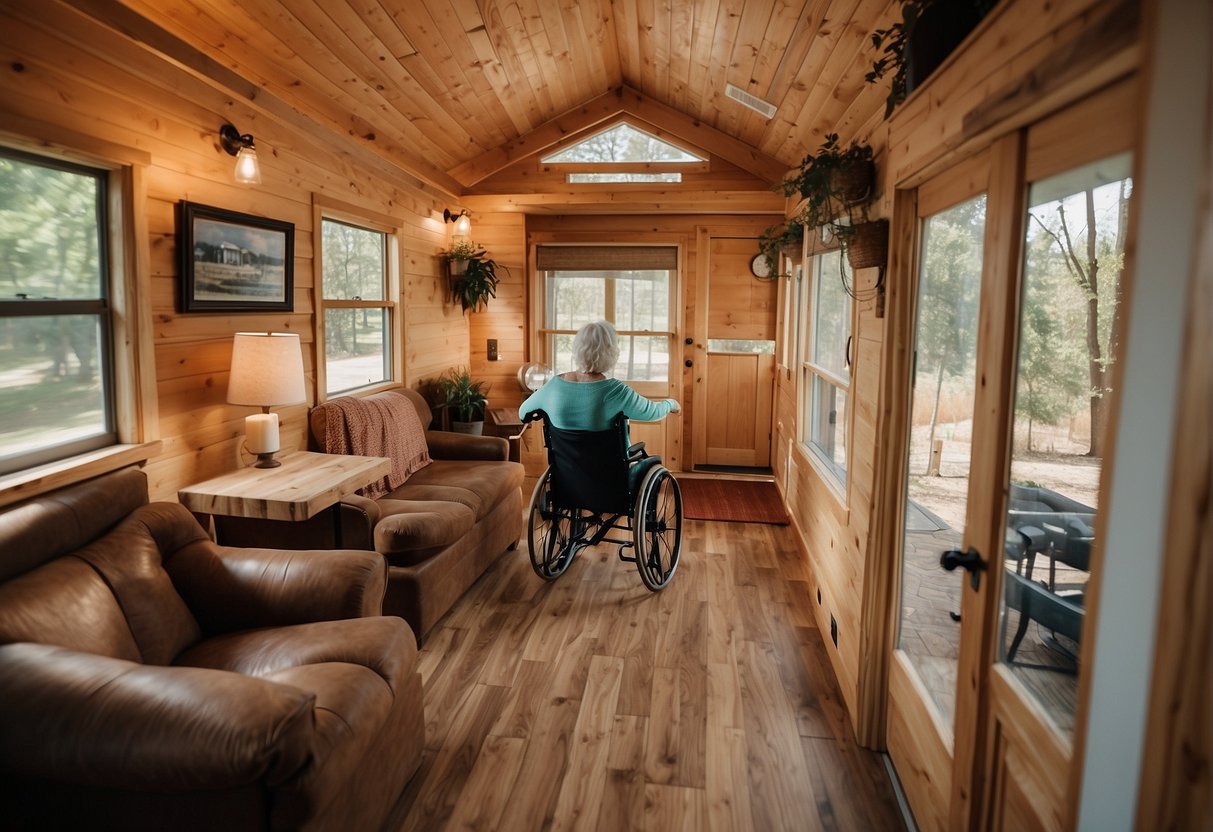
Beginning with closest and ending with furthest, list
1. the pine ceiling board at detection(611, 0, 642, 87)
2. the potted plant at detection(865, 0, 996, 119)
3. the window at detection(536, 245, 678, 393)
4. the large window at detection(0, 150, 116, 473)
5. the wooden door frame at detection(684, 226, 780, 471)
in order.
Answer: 1. the potted plant at detection(865, 0, 996, 119)
2. the large window at detection(0, 150, 116, 473)
3. the pine ceiling board at detection(611, 0, 642, 87)
4. the wooden door frame at detection(684, 226, 780, 471)
5. the window at detection(536, 245, 678, 393)

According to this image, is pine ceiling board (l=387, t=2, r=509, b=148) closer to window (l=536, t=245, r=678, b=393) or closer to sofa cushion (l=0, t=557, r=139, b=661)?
window (l=536, t=245, r=678, b=393)

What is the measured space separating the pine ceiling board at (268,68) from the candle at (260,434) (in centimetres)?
128

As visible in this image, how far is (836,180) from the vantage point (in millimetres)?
2693

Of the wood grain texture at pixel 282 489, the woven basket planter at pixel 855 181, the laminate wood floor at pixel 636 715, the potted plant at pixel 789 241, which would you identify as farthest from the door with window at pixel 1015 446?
the potted plant at pixel 789 241

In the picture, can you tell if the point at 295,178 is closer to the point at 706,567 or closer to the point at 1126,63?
the point at 706,567

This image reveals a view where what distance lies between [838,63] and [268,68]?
7.83 ft

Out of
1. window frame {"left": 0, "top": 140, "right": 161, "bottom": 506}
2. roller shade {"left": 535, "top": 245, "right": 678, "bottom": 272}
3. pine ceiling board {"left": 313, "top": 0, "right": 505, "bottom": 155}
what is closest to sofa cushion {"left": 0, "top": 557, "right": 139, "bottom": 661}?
window frame {"left": 0, "top": 140, "right": 161, "bottom": 506}

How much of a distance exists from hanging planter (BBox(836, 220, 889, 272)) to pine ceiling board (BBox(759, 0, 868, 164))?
74 centimetres

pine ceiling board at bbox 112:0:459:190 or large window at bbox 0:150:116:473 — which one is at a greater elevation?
pine ceiling board at bbox 112:0:459:190

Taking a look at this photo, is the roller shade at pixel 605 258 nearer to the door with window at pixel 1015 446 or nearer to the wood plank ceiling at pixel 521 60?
the wood plank ceiling at pixel 521 60

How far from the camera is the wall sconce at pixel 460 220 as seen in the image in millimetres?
5384

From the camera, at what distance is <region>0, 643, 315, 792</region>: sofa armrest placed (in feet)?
4.60

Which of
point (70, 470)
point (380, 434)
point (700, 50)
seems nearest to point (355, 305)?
point (380, 434)

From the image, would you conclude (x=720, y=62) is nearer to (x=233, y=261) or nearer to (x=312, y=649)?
(x=233, y=261)
